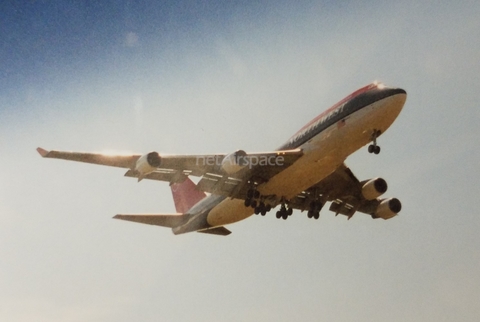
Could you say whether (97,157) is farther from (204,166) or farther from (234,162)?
(234,162)

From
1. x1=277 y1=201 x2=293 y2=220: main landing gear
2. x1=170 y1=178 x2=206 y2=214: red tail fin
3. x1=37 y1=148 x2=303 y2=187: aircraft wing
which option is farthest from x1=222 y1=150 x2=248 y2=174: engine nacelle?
x1=170 y1=178 x2=206 y2=214: red tail fin

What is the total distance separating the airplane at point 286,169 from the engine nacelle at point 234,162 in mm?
57

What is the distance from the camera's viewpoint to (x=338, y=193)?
3781 centimetres

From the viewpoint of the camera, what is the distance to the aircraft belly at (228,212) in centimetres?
3428

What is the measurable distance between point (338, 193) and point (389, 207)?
14.0 ft

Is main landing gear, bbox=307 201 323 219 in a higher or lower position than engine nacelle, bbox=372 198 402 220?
higher

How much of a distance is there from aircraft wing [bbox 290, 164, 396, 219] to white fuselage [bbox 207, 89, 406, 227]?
4.64 m

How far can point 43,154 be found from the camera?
28.4 metres

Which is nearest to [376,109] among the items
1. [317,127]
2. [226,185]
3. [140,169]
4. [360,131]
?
[360,131]

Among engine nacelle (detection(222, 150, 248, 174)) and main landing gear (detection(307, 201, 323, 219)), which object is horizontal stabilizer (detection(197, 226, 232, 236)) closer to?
main landing gear (detection(307, 201, 323, 219))

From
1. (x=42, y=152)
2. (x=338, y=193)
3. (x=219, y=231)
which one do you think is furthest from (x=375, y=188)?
(x=42, y=152)

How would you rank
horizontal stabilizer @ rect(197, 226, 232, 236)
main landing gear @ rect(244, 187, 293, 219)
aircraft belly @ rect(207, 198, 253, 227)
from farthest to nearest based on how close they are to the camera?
1. horizontal stabilizer @ rect(197, 226, 232, 236)
2. aircraft belly @ rect(207, 198, 253, 227)
3. main landing gear @ rect(244, 187, 293, 219)

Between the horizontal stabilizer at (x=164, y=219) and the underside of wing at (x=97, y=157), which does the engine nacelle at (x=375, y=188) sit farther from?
the underside of wing at (x=97, y=157)

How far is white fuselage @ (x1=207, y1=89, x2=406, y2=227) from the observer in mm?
28219
